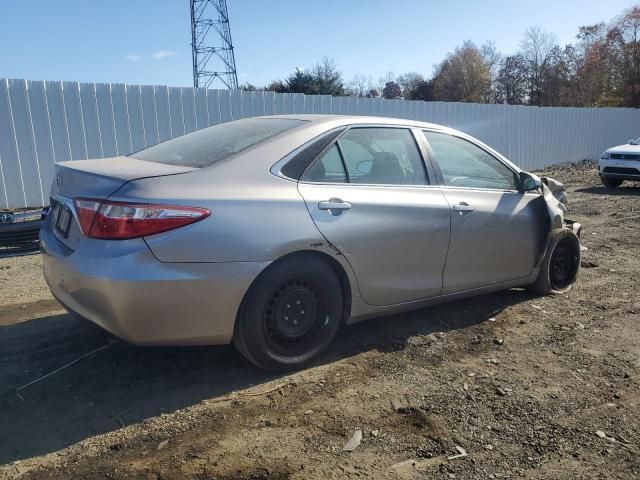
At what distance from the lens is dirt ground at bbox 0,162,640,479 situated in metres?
2.75

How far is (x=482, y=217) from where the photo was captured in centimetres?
448

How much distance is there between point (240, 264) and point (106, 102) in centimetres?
746

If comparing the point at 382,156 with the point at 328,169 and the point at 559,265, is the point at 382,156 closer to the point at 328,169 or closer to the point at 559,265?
the point at 328,169

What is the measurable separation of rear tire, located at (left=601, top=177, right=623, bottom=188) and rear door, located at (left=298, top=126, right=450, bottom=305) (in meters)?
12.3

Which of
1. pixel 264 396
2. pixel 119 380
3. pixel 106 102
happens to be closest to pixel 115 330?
pixel 119 380

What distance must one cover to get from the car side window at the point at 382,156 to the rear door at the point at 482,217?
0.67 ft

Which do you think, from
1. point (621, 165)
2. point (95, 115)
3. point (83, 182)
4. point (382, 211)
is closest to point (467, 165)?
point (382, 211)

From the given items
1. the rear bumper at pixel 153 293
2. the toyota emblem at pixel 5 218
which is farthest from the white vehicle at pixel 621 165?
the rear bumper at pixel 153 293

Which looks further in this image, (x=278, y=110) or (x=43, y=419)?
(x=278, y=110)

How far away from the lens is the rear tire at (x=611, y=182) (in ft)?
48.2

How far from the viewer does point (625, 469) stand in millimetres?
2756

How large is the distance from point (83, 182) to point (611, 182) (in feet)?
47.7

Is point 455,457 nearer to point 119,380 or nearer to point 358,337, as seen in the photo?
point 358,337

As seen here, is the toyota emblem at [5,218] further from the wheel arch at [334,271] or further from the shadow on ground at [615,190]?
the shadow on ground at [615,190]
